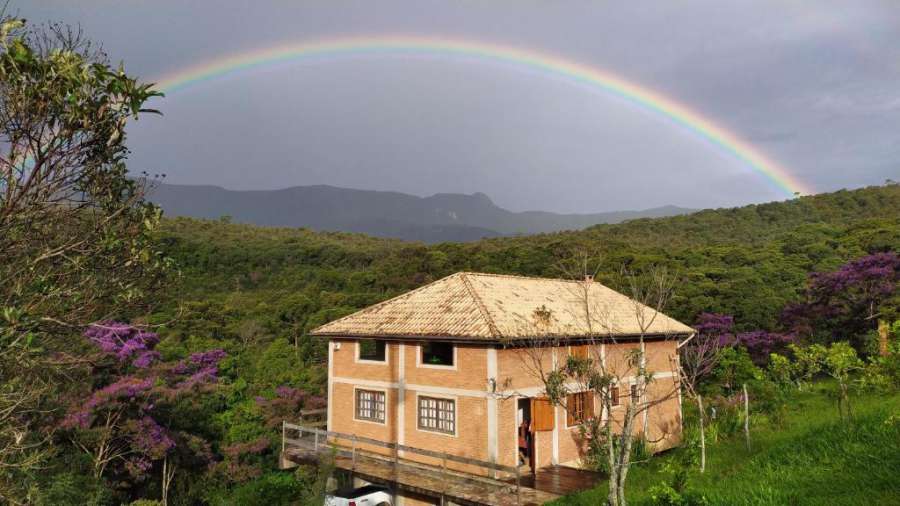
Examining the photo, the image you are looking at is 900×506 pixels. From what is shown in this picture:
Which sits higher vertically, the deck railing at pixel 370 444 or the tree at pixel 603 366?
the tree at pixel 603 366

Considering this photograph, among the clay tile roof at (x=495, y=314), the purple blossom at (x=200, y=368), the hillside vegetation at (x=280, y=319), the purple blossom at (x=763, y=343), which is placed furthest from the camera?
the purple blossom at (x=763, y=343)

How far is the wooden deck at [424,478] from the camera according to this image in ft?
43.8

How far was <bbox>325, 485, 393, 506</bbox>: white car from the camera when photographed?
49.3ft

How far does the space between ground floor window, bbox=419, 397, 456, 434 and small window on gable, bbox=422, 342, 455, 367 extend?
1.27m

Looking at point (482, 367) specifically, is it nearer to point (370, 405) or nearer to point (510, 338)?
point (510, 338)

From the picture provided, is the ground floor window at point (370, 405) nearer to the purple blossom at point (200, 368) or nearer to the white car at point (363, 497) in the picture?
the white car at point (363, 497)

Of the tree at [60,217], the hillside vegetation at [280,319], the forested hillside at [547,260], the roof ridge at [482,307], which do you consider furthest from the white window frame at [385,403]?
the tree at [60,217]

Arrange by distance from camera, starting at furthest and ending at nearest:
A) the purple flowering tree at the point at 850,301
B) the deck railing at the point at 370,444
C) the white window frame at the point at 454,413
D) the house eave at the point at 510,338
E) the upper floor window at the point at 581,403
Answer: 1. the purple flowering tree at the point at 850,301
2. the upper floor window at the point at 581,403
3. the white window frame at the point at 454,413
4. the house eave at the point at 510,338
5. the deck railing at the point at 370,444

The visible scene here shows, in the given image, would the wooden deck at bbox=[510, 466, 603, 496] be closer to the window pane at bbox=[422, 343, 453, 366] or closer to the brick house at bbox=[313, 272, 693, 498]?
the brick house at bbox=[313, 272, 693, 498]

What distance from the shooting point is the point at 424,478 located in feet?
50.2

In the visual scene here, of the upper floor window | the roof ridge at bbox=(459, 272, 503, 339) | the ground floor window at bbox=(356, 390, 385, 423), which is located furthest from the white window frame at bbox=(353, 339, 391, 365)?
the upper floor window

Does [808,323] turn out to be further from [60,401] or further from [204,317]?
[204,317]

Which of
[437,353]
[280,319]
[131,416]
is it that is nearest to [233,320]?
[280,319]

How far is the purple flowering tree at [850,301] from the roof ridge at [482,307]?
715 inches
